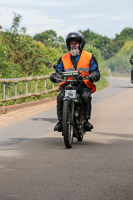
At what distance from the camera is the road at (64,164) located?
250 inches

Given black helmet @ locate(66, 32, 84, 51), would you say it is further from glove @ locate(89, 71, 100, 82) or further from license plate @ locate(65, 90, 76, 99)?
license plate @ locate(65, 90, 76, 99)

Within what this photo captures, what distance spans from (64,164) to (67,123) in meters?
1.45

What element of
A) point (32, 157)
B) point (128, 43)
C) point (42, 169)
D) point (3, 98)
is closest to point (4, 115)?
point (3, 98)

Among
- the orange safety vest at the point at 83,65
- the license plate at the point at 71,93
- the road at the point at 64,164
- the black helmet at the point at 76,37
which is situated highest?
the black helmet at the point at 76,37

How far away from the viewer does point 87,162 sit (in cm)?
835

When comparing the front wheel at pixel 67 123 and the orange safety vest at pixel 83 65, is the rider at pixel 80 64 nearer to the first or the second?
the orange safety vest at pixel 83 65

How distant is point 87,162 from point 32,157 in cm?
97

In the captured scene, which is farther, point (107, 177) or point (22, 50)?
point (22, 50)

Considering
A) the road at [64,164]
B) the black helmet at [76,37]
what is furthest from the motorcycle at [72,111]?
the black helmet at [76,37]

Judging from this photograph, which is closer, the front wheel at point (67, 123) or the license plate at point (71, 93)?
the front wheel at point (67, 123)

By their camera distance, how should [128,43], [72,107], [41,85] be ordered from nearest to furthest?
1. [72,107]
2. [41,85]
3. [128,43]

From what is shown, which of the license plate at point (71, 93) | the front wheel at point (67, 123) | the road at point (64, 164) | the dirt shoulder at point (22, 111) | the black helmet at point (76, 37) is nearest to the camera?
the road at point (64, 164)

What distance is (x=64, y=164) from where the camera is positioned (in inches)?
321

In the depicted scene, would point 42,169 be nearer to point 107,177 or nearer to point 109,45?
point 107,177
